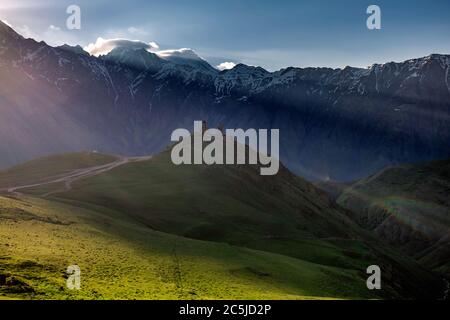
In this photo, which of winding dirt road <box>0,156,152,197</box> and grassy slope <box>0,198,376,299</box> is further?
winding dirt road <box>0,156,152,197</box>

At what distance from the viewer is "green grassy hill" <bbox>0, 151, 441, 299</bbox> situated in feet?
204

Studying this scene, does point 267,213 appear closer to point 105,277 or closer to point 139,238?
point 139,238

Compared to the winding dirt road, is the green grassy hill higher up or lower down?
lower down

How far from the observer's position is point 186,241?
102 meters

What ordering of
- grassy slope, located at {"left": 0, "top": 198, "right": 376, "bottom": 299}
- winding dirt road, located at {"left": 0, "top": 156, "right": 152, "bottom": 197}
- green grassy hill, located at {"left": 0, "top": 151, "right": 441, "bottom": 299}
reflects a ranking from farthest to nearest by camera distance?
winding dirt road, located at {"left": 0, "top": 156, "right": 152, "bottom": 197} < green grassy hill, located at {"left": 0, "top": 151, "right": 441, "bottom": 299} < grassy slope, located at {"left": 0, "top": 198, "right": 376, "bottom": 299}

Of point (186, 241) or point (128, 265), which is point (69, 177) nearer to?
point (186, 241)

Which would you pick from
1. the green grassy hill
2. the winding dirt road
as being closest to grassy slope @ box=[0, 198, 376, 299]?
the green grassy hill

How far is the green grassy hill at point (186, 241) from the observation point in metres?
62.0

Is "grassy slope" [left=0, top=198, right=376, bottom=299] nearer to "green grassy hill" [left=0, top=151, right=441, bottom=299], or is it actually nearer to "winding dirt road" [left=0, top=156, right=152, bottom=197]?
"green grassy hill" [left=0, top=151, right=441, bottom=299]

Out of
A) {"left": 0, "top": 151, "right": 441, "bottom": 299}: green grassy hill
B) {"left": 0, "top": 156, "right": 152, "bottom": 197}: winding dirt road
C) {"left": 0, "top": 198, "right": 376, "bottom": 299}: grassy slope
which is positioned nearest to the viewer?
{"left": 0, "top": 198, "right": 376, "bottom": 299}: grassy slope

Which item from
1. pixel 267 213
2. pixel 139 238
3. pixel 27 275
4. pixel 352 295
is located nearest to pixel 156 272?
pixel 27 275

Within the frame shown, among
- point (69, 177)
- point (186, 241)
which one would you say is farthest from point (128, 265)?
point (69, 177)

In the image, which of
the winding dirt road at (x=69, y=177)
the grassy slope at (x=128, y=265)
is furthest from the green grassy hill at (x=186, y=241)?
the winding dirt road at (x=69, y=177)
